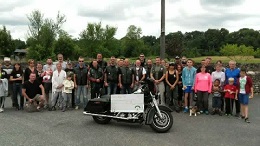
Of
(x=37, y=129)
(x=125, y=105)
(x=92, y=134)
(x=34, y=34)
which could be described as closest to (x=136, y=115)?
(x=125, y=105)

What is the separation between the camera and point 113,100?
23.5 feet

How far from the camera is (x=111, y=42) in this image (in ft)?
205

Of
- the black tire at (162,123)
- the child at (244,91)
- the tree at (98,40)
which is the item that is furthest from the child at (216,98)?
the tree at (98,40)

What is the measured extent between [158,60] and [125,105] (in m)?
2.78

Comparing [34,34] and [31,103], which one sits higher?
[34,34]

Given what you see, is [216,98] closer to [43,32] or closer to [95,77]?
[95,77]

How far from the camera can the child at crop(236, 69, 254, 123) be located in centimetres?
806

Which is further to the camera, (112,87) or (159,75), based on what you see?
(112,87)

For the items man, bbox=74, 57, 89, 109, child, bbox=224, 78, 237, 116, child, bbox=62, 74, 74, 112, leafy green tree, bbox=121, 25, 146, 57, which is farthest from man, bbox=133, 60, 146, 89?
leafy green tree, bbox=121, 25, 146, 57

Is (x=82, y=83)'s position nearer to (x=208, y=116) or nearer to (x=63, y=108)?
(x=63, y=108)

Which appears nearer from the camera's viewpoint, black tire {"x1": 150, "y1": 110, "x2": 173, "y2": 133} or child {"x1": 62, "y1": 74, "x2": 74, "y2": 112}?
black tire {"x1": 150, "y1": 110, "x2": 173, "y2": 133}

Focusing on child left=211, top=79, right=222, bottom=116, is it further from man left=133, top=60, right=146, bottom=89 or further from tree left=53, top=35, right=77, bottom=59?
tree left=53, top=35, right=77, bottom=59

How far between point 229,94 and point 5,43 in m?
40.0

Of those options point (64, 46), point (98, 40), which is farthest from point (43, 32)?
point (98, 40)
